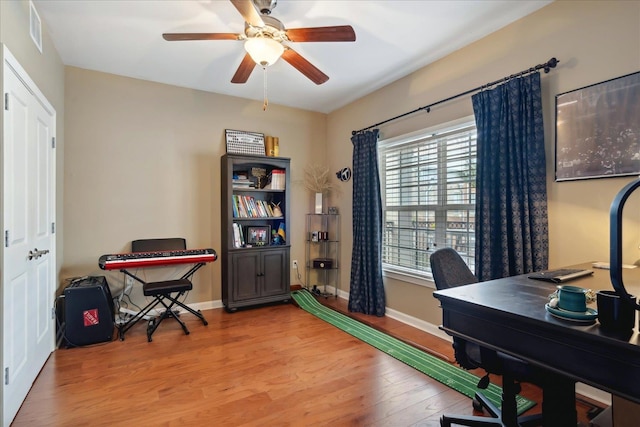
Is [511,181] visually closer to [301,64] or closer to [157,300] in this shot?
[301,64]

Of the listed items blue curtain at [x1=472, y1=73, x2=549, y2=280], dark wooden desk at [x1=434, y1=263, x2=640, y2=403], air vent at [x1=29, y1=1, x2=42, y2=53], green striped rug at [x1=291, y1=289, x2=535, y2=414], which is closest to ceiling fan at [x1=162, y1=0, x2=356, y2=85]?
air vent at [x1=29, y1=1, x2=42, y2=53]

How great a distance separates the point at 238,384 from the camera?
2.21m

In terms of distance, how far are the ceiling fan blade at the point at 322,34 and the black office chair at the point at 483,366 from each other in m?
1.49

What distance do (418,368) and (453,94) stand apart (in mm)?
2385

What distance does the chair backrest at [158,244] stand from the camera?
347 centimetres

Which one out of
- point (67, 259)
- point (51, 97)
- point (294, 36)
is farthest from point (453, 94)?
point (67, 259)

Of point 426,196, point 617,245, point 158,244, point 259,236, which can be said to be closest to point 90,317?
point 158,244

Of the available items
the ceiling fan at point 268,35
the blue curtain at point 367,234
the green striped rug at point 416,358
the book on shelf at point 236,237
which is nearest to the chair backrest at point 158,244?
the book on shelf at point 236,237

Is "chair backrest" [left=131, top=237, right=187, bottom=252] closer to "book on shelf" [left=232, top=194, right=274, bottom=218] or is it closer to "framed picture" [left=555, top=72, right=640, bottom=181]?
"book on shelf" [left=232, top=194, right=274, bottom=218]

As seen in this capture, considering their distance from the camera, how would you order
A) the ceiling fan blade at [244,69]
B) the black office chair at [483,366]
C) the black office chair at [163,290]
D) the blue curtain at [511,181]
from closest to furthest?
the black office chair at [483,366]
the blue curtain at [511,181]
the ceiling fan blade at [244,69]
the black office chair at [163,290]

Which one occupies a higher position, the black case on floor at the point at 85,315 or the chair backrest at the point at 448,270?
the chair backrest at the point at 448,270

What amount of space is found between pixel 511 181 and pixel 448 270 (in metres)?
1.04

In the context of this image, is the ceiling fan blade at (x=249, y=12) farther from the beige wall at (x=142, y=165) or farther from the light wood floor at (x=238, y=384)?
the light wood floor at (x=238, y=384)

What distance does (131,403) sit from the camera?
2.00 meters
